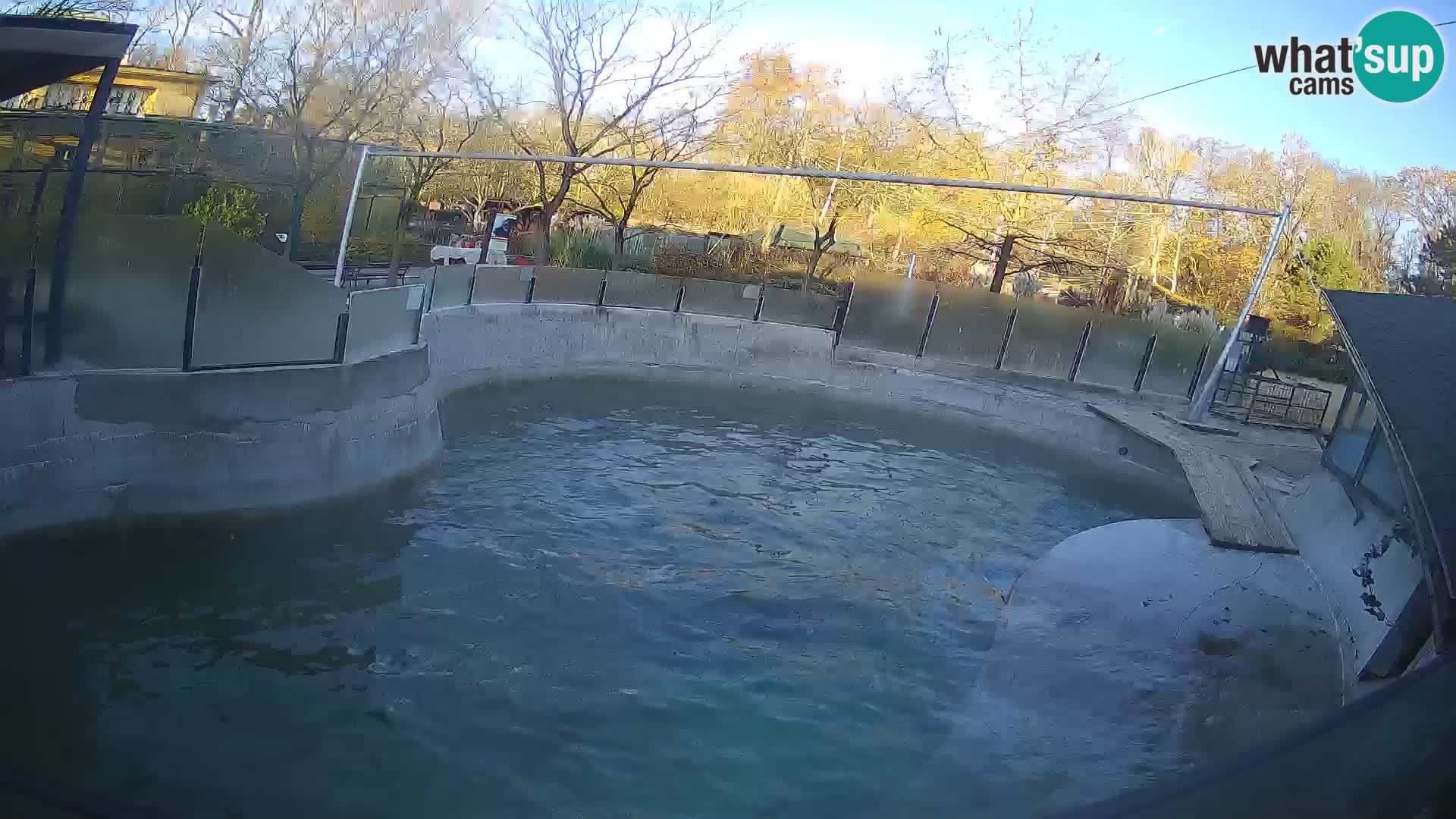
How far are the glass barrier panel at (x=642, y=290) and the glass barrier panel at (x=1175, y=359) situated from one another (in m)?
9.97

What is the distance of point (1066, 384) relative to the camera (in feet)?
72.4

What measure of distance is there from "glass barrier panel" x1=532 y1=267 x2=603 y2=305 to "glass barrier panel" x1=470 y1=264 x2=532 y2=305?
1.09ft

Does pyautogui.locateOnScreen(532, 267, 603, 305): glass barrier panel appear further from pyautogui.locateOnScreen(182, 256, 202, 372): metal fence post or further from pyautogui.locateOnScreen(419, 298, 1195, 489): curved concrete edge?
pyautogui.locateOnScreen(182, 256, 202, 372): metal fence post

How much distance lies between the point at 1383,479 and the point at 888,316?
54.3ft

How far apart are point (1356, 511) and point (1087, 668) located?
83.1 inches

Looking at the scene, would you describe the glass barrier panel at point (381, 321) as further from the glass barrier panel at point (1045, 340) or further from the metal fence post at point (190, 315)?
the glass barrier panel at point (1045, 340)

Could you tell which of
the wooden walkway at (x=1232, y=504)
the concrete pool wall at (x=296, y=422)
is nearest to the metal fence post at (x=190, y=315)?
the concrete pool wall at (x=296, y=422)

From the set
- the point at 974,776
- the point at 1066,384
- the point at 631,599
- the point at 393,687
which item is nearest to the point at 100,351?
the point at 393,687

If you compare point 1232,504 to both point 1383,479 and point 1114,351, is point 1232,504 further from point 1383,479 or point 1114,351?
point 1114,351

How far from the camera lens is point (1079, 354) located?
72.7 feet

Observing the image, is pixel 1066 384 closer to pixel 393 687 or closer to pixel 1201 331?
pixel 1201 331

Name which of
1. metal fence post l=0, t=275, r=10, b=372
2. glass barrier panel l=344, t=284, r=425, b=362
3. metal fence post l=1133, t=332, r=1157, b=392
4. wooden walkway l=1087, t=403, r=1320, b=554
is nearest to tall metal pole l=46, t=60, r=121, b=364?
metal fence post l=0, t=275, r=10, b=372

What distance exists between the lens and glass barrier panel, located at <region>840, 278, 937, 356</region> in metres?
23.1

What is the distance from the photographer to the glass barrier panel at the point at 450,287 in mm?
17531
